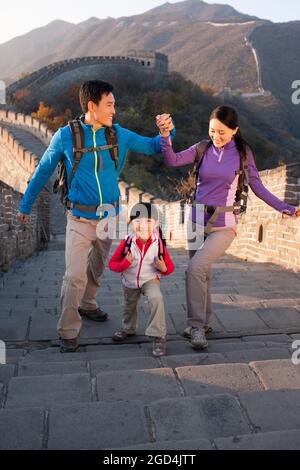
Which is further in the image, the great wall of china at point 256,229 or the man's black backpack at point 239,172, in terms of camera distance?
the great wall of china at point 256,229

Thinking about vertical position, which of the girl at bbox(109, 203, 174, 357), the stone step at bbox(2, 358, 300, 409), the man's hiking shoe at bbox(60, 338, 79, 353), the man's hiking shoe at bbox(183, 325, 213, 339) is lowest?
the man's hiking shoe at bbox(60, 338, 79, 353)

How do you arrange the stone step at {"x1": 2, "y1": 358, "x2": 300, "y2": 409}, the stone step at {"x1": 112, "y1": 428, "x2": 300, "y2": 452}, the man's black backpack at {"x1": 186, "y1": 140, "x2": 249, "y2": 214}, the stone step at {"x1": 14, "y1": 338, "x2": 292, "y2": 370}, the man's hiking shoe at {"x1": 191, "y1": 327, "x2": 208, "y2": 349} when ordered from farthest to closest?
the man's black backpack at {"x1": 186, "y1": 140, "x2": 249, "y2": 214}, the man's hiking shoe at {"x1": 191, "y1": 327, "x2": 208, "y2": 349}, the stone step at {"x1": 14, "y1": 338, "x2": 292, "y2": 370}, the stone step at {"x1": 2, "y1": 358, "x2": 300, "y2": 409}, the stone step at {"x1": 112, "y1": 428, "x2": 300, "y2": 452}

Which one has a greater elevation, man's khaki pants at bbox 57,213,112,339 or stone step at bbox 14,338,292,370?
man's khaki pants at bbox 57,213,112,339

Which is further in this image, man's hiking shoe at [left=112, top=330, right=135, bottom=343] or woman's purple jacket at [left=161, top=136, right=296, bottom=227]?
man's hiking shoe at [left=112, top=330, right=135, bottom=343]

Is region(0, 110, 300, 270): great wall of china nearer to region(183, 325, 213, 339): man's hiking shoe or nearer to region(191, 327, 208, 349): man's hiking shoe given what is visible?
region(183, 325, 213, 339): man's hiking shoe

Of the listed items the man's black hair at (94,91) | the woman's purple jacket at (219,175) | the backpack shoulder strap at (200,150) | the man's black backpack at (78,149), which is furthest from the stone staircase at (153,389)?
the man's black hair at (94,91)

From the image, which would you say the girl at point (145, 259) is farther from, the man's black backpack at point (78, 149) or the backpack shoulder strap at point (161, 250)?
the man's black backpack at point (78, 149)

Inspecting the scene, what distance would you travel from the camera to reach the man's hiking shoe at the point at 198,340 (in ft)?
10.6

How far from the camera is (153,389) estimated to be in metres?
2.23

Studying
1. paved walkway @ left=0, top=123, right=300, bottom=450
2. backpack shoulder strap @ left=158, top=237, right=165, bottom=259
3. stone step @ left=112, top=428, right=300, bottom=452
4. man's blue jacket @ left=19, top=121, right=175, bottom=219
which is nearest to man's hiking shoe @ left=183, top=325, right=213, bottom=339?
paved walkway @ left=0, top=123, right=300, bottom=450

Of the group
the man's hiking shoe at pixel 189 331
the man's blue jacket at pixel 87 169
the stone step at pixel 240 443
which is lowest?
the man's hiking shoe at pixel 189 331

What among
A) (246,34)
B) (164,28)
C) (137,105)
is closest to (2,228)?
(137,105)

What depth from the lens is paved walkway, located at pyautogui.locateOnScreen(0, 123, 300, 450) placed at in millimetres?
1742
